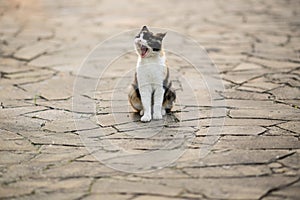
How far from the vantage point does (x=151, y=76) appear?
5617mm

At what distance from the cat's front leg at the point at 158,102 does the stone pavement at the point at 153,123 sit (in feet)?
0.48

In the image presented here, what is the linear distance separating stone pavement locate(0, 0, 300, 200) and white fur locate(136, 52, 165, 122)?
18 centimetres

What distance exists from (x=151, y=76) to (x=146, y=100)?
0.76ft

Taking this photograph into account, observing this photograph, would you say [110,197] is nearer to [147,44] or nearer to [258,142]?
[258,142]

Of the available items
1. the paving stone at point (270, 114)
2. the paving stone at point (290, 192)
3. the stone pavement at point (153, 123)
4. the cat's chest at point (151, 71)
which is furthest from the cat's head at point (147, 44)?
the paving stone at point (290, 192)

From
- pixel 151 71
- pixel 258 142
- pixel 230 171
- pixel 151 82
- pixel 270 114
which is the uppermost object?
pixel 151 71

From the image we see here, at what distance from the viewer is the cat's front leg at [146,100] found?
5654mm

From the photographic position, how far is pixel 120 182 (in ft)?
14.4

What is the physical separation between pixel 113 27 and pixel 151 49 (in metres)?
5.21

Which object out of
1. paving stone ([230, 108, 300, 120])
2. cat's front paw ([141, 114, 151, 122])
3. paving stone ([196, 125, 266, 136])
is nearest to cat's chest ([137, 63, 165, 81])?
cat's front paw ([141, 114, 151, 122])

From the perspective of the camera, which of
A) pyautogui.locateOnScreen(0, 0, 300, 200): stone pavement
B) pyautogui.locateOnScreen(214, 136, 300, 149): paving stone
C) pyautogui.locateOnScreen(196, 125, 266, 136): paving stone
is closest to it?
pyautogui.locateOnScreen(0, 0, 300, 200): stone pavement

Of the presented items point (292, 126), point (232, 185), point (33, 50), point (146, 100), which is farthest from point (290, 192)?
point (33, 50)

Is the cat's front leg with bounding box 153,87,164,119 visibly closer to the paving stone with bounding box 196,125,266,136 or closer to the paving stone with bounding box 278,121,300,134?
the paving stone with bounding box 196,125,266,136

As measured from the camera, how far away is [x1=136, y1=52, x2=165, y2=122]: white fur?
561 cm
